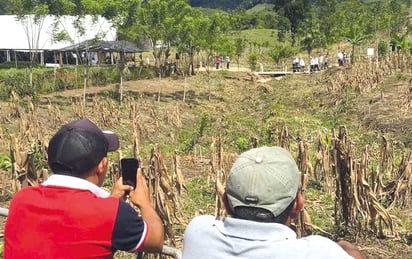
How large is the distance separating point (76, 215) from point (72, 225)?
0.14 feet

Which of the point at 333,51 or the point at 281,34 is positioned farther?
the point at 281,34

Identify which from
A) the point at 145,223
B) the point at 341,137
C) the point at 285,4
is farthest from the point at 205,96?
the point at 285,4

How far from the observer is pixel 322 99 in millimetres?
20609

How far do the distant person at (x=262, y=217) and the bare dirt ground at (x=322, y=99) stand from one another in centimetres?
468

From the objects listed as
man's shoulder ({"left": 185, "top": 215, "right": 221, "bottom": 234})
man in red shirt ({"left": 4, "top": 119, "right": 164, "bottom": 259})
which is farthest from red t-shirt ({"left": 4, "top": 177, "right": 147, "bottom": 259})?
man's shoulder ({"left": 185, "top": 215, "right": 221, "bottom": 234})

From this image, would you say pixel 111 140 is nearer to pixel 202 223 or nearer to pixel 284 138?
pixel 202 223

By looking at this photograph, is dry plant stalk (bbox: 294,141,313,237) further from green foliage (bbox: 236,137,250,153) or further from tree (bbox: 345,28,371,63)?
tree (bbox: 345,28,371,63)

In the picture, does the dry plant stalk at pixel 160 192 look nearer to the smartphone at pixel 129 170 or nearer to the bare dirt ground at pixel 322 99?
the bare dirt ground at pixel 322 99

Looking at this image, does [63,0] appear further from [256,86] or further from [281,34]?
[281,34]

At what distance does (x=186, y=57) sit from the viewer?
100ft

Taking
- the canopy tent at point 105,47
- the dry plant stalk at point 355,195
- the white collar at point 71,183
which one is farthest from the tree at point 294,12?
the white collar at point 71,183

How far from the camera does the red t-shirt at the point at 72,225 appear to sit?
230 centimetres

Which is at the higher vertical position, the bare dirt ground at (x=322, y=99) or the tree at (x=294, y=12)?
the tree at (x=294, y=12)

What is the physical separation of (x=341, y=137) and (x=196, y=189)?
357 centimetres
